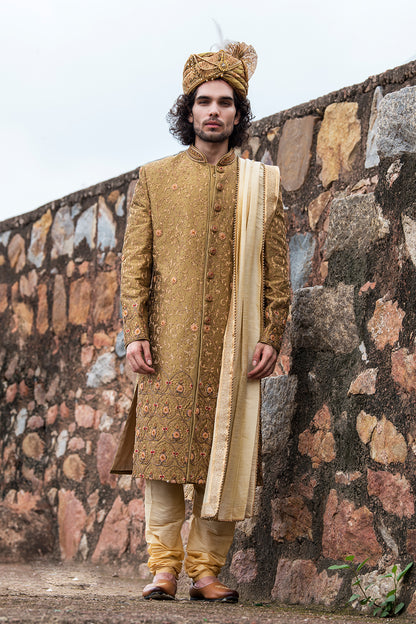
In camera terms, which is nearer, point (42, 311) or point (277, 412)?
point (277, 412)

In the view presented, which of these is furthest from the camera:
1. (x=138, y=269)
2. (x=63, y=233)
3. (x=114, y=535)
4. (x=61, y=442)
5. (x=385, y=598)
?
(x=63, y=233)

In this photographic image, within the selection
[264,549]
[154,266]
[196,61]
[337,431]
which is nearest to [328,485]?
[337,431]

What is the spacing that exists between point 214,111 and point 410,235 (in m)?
0.77

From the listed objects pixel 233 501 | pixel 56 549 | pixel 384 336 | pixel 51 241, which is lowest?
pixel 56 549

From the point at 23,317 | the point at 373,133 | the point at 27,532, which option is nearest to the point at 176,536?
the point at 373,133

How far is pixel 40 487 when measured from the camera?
4887 millimetres

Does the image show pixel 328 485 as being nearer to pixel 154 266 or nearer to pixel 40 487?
pixel 154 266

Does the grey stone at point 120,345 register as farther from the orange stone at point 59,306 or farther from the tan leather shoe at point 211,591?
the tan leather shoe at point 211,591

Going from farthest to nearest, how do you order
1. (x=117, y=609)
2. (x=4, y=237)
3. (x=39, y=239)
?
(x=4, y=237)
(x=39, y=239)
(x=117, y=609)

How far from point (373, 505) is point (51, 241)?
292cm

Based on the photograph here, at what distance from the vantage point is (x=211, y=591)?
2.85m

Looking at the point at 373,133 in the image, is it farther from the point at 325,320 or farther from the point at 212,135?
the point at 325,320

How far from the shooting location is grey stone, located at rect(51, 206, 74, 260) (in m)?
5.04

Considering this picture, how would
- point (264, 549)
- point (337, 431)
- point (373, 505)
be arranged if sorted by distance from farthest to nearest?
point (264, 549) → point (337, 431) → point (373, 505)
